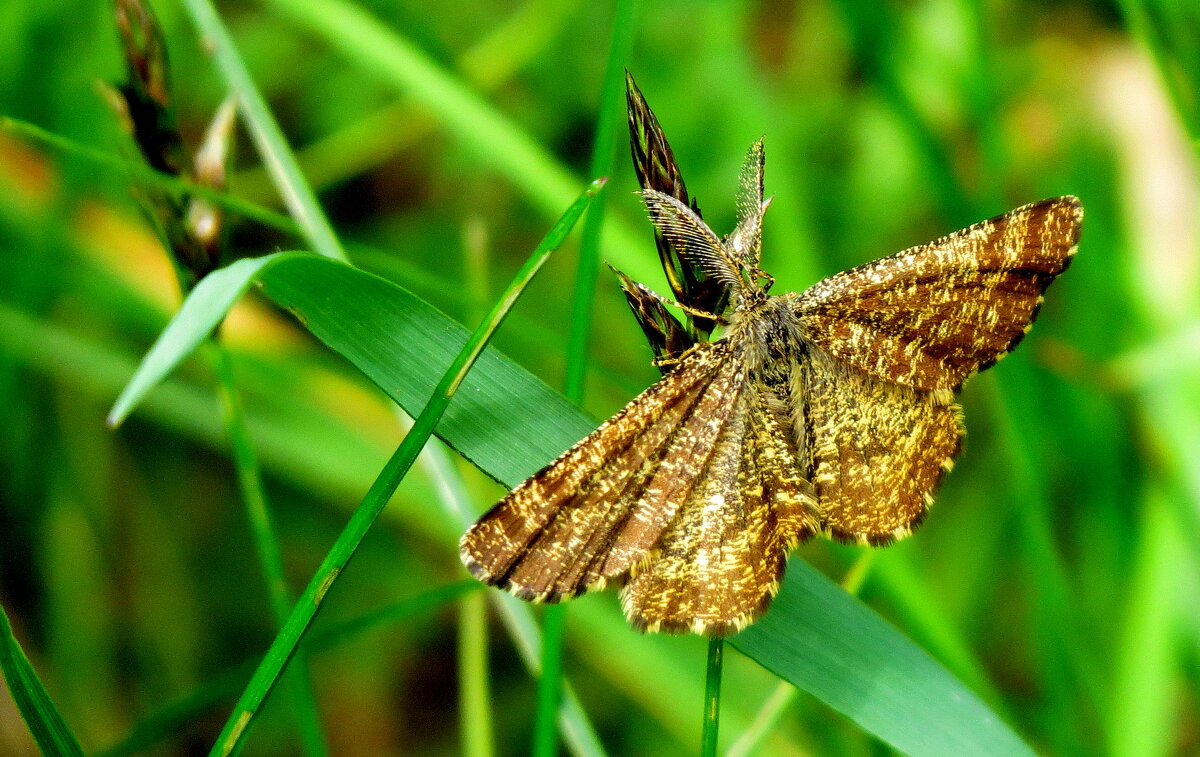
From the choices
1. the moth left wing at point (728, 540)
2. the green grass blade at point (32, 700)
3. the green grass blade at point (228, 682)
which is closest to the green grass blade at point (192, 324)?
the green grass blade at point (32, 700)

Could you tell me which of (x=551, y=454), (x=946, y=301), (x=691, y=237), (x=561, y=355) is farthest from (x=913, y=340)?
(x=561, y=355)

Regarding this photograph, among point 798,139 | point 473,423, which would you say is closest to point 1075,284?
point 798,139

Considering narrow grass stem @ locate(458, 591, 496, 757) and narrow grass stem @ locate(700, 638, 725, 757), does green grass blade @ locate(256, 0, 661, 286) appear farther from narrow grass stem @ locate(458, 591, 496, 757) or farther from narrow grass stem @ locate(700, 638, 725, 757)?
narrow grass stem @ locate(700, 638, 725, 757)

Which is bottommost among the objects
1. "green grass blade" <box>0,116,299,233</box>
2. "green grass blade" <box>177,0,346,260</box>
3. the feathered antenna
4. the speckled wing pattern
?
"green grass blade" <box>0,116,299,233</box>

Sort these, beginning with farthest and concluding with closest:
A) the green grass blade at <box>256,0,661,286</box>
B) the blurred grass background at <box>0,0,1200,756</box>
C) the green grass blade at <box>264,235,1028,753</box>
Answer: the blurred grass background at <box>0,0,1200,756</box>, the green grass blade at <box>256,0,661,286</box>, the green grass blade at <box>264,235,1028,753</box>

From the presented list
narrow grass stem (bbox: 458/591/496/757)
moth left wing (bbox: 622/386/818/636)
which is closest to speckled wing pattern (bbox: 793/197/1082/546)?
moth left wing (bbox: 622/386/818/636)

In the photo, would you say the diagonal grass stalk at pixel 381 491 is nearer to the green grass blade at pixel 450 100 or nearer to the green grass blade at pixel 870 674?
the green grass blade at pixel 870 674

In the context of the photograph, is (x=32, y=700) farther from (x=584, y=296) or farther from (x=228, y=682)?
(x=584, y=296)
